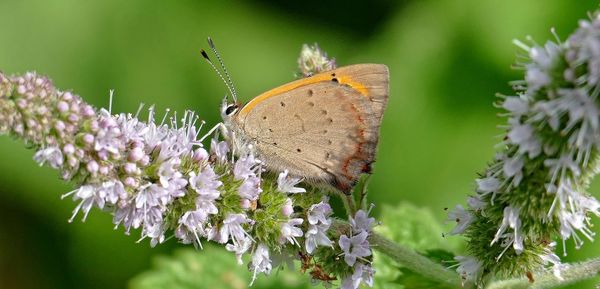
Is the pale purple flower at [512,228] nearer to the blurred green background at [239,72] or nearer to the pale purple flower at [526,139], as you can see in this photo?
the pale purple flower at [526,139]

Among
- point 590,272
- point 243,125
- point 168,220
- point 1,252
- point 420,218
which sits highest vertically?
point 243,125

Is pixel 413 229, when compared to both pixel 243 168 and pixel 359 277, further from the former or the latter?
pixel 243 168

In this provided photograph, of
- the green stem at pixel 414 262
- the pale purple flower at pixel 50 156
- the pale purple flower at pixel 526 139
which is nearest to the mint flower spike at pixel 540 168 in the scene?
the pale purple flower at pixel 526 139

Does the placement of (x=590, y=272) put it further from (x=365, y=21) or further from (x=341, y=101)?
→ (x=365, y=21)

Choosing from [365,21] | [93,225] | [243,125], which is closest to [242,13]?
[365,21]

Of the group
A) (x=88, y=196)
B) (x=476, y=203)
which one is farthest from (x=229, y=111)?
(x=476, y=203)

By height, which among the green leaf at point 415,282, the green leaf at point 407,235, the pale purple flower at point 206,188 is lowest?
the green leaf at point 407,235
